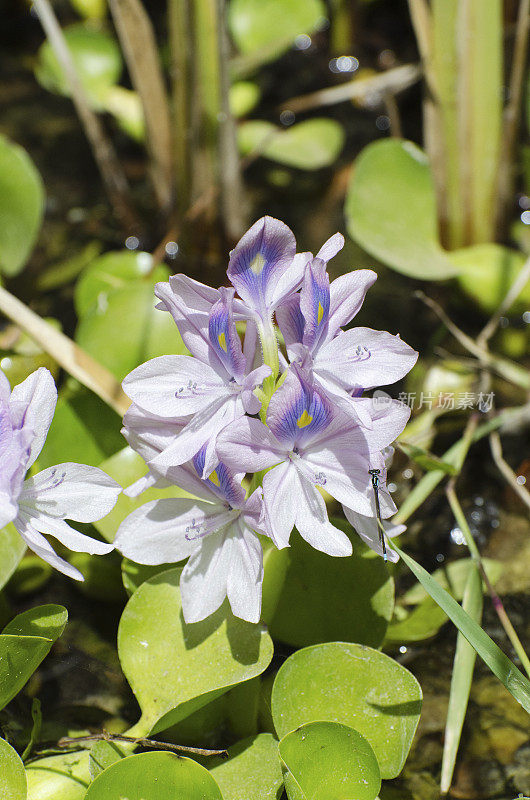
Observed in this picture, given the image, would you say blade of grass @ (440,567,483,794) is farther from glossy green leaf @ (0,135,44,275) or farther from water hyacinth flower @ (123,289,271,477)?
glossy green leaf @ (0,135,44,275)

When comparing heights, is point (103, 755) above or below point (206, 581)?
below

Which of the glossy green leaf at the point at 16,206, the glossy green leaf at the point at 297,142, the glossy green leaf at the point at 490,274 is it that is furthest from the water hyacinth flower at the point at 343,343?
the glossy green leaf at the point at 297,142

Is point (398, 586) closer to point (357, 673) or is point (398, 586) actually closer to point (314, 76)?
point (357, 673)

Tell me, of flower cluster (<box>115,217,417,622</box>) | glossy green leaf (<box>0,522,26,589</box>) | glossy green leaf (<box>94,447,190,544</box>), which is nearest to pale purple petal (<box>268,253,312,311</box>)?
flower cluster (<box>115,217,417,622</box>)

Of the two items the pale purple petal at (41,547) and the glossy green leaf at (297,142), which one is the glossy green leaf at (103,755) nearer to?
the pale purple petal at (41,547)

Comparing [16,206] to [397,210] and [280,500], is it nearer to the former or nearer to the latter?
[397,210]

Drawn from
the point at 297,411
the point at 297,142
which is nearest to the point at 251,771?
the point at 297,411

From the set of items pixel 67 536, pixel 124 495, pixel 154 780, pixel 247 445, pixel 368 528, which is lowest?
pixel 154 780
